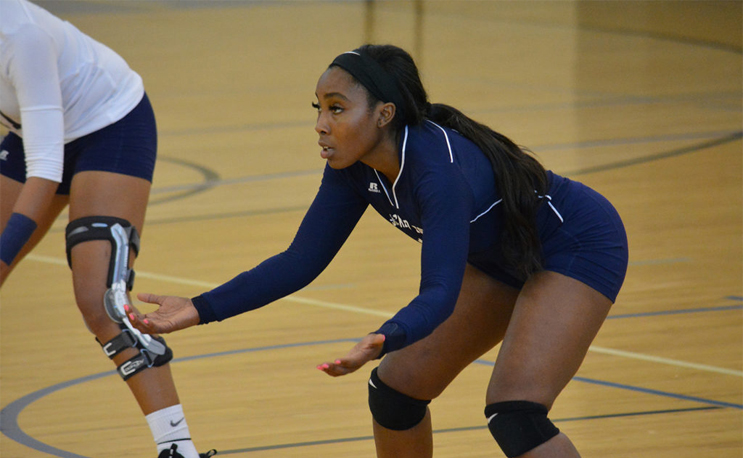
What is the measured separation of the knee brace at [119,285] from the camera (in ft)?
10.9

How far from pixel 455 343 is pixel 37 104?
1282 mm

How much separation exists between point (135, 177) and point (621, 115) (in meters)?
7.22

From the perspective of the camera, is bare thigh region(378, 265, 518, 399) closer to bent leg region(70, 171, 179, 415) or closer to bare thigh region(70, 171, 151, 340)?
bent leg region(70, 171, 179, 415)

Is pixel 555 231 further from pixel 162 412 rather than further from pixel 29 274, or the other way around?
pixel 29 274

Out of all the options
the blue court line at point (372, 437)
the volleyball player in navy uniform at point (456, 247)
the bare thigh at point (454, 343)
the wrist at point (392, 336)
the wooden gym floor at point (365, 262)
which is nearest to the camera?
the wrist at point (392, 336)

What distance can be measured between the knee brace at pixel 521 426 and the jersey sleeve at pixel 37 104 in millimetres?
1372

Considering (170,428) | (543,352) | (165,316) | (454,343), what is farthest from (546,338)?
(170,428)

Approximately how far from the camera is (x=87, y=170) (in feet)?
11.3

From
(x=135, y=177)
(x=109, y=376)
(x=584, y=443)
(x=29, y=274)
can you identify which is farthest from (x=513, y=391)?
(x=29, y=274)

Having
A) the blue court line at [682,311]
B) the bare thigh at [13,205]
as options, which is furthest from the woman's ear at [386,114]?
the blue court line at [682,311]

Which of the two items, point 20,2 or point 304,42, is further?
point 304,42

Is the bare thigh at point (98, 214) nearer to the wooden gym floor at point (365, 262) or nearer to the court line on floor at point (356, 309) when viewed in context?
the wooden gym floor at point (365, 262)

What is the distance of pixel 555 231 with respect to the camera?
2736 millimetres

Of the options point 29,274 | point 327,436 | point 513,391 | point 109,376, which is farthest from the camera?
point 29,274
